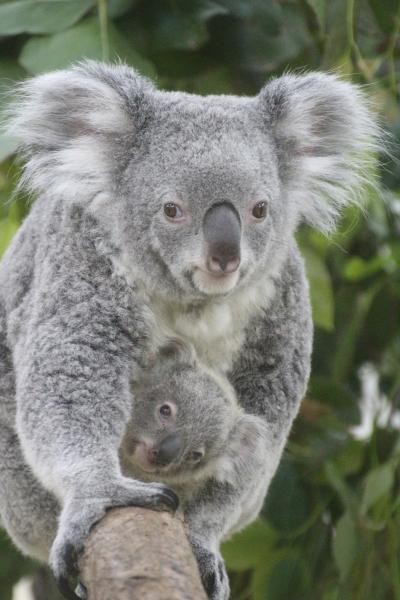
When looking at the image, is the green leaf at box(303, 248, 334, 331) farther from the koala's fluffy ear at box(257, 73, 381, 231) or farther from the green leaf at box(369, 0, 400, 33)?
the green leaf at box(369, 0, 400, 33)

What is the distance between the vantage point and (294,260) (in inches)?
155

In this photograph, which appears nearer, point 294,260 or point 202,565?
point 202,565

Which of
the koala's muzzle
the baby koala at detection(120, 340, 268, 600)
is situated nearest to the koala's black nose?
the baby koala at detection(120, 340, 268, 600)

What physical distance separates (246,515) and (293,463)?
4.94 ft

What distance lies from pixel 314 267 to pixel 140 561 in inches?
112

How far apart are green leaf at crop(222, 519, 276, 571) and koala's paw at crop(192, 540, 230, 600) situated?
1578mm

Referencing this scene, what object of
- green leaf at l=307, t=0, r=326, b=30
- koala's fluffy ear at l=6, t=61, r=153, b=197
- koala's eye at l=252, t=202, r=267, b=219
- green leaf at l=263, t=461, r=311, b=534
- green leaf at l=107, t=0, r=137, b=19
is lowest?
green leaf at l=263, t=461, r=311, b=534

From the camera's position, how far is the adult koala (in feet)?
10.8

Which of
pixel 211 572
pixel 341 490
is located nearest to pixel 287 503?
pixel 341 490

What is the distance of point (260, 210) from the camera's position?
3471mm

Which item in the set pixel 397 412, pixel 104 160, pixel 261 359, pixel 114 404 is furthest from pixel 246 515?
pixel 397 412

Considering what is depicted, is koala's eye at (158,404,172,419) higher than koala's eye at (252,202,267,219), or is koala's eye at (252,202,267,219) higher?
koala's eye at (252,202,267,219)

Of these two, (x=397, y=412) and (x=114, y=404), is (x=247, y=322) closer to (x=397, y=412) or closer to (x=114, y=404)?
(x=114, y=404)

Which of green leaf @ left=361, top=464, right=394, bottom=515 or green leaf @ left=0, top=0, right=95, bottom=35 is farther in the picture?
green leaf @ left=361, top=464, right=394, bottom=515
